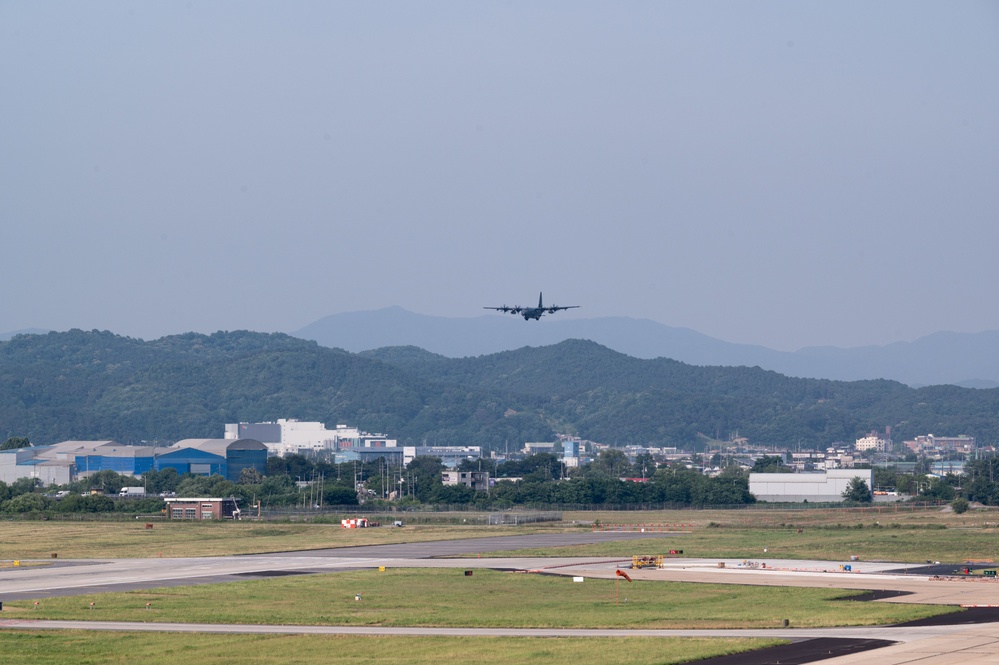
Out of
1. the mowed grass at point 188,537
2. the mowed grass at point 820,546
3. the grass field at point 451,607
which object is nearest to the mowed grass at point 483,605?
the grass field at point 451,607

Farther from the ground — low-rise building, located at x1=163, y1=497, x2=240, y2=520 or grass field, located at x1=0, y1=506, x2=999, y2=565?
low-rise building, located at x1=163, y1=497, x2=240, y2=520

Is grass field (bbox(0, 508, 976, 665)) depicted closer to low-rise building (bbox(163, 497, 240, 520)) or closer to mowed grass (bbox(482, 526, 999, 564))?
mowed grass (bbox(482, 526, 999, 564))

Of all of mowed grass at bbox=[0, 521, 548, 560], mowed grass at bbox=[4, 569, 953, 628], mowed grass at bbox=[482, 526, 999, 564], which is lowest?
mowed grass at bbox=[4, 569, 953, 628]

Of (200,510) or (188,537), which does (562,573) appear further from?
(200,510)

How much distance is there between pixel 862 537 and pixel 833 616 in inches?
2430

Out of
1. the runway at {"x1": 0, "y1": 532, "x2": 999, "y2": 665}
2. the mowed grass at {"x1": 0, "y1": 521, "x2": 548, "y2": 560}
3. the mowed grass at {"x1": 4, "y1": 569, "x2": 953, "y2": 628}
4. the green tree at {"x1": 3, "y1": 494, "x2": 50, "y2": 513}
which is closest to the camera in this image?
the runway at {"x1": 0, "y1": 532, "x2": 999, "y2": 665}

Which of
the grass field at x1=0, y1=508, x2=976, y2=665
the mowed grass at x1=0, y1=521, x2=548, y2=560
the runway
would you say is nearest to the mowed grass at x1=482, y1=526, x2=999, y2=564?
the grass field at x1=0, y1=508, x2=976, y2=665

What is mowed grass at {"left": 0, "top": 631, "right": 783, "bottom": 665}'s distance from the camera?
52375 millimetres

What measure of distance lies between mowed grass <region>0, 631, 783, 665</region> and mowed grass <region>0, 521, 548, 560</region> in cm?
5060

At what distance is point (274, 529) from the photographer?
14275 centimetres

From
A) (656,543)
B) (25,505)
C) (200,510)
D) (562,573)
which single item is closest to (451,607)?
(562,573)

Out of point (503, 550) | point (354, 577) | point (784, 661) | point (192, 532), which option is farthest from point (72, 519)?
point (784, 661)

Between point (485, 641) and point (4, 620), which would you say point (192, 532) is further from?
point (485, 641)

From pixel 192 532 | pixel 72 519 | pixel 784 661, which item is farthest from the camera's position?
pixel 72 519
